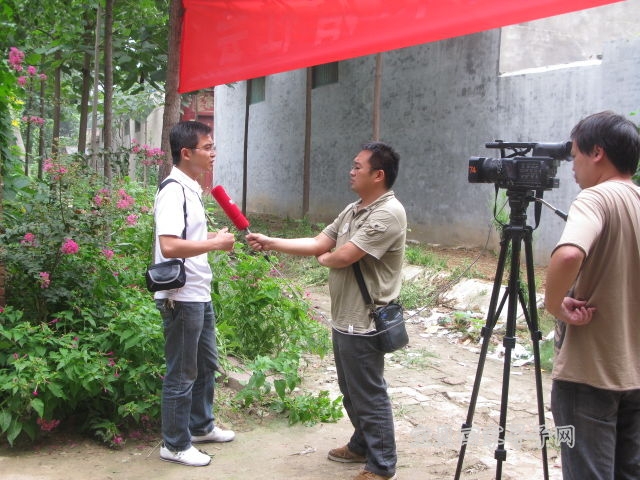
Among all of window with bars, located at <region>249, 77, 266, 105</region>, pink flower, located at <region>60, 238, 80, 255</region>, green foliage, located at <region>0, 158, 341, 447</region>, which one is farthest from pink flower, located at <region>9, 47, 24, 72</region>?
window with bars, located at <region>249, 77, 266, 105</region>

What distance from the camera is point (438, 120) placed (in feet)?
36.5

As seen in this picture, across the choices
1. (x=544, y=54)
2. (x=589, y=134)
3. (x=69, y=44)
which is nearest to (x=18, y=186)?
(x=69, y=44)

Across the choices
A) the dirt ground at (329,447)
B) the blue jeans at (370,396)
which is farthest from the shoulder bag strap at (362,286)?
the dirt ground at (329,447)

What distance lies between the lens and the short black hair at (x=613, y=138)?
2277 mm

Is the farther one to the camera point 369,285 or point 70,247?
point 70,247

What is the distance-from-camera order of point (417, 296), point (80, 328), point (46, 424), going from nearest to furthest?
1. point (46, 424)
2. point (80, 328)
3. point (417, 296)

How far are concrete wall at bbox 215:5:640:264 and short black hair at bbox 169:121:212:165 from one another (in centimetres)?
597

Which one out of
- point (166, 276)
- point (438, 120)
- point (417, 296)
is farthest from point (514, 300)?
point (438, 120)

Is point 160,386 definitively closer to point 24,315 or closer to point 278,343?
point 24,315

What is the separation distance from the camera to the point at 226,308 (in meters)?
5.01

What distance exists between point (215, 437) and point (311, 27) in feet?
8.10

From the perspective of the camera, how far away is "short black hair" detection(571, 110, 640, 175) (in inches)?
89.7

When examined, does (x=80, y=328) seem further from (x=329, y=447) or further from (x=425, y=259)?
(x=425, y=259)

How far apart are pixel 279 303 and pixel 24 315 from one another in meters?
1.76
